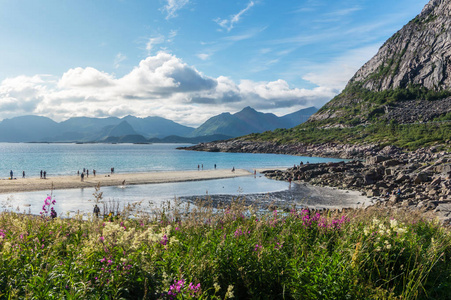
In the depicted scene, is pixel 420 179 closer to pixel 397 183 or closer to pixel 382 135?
pixel 397 183

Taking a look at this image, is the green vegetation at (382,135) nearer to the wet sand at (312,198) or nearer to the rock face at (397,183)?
the rock face at (397,183)

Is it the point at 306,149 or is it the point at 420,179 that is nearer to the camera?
the point at 420,179

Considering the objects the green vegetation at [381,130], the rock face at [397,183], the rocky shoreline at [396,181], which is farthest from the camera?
the green vegetation at [381,130]

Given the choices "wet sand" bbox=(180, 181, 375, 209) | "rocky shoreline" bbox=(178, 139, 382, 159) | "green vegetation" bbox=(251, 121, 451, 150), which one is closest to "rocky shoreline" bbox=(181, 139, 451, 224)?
"wet sand" bbox=(180, 181, 375, 209)

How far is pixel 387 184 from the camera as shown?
130 ft

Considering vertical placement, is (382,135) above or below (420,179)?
above

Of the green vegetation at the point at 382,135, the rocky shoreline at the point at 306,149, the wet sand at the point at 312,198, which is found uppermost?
the green vegetation at the point at 382,135

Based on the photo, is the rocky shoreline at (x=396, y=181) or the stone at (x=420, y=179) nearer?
the rocky shoreline at (x=396, y=181)

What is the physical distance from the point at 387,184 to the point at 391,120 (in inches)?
5506

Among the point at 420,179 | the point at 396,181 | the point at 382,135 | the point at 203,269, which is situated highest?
the point at 382,135

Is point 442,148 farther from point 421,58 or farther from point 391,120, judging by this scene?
point 421,58

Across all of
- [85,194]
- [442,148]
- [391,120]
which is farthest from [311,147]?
[85,194]

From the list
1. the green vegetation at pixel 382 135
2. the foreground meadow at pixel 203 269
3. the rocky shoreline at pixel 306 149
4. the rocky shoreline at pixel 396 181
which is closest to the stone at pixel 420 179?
the rocky shoreline at pixel 396 181

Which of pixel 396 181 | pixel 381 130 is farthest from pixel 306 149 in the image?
pixel 396 181
